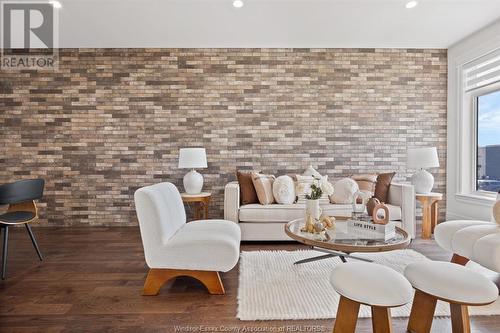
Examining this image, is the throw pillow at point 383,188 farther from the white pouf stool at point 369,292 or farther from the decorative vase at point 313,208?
the white pouf stool at point 369,292

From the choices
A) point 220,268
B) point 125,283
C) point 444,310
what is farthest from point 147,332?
point 444,310

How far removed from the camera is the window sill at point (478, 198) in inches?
158

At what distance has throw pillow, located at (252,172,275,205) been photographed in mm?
3816

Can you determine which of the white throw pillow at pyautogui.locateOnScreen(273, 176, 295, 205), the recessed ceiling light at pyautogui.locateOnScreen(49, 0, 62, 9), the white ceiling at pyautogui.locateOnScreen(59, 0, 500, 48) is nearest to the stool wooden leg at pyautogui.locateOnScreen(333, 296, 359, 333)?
the white throw pillow at pyautogui.locateOnScreen(273, 176, 295, 205)

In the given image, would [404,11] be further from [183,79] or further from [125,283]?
[125,283]

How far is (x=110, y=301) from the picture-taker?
7.30 feet

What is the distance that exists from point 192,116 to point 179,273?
2.92 metres

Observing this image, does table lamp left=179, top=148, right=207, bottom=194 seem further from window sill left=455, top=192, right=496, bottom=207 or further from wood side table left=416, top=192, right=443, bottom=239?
window sill left=455, top=192, right=496, bottom=207

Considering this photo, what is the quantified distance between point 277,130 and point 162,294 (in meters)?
3.10

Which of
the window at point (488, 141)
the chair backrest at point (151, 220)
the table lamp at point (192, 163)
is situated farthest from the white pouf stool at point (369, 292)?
the window at point (488, 141)

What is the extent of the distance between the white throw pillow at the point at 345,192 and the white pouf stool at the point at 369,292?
215 cm

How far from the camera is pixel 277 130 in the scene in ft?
15.5

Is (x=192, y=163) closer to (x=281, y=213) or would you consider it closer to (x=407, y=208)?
(x=281, y=213)

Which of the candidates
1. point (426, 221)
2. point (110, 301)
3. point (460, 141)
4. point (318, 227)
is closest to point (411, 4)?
point (460, 141)
